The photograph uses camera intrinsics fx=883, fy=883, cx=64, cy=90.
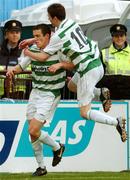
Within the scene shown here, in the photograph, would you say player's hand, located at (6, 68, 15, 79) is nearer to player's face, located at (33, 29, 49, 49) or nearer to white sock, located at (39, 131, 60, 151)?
player's face, located at (33, 29, 49, 49)

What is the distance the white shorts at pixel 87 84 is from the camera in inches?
497

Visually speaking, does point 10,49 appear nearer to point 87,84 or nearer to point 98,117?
point 87,84

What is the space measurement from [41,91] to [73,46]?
32.1 inches

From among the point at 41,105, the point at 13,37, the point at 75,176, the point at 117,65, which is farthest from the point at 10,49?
the point at 75,176

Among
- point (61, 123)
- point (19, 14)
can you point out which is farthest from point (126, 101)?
point (19, 14)

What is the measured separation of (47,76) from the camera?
12.6 meters

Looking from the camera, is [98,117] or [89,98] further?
[89,98]

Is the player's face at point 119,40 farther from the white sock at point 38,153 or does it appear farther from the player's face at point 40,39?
the white sock at point 38,153

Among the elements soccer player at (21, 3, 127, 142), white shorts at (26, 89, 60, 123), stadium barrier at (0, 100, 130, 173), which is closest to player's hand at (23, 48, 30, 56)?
soccer player at (21, 3, 127, 142)

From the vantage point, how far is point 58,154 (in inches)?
510

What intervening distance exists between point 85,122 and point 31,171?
1.16m

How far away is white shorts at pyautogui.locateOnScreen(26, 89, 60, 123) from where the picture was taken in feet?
41.3

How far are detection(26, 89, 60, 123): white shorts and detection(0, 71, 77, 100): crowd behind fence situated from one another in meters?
1.14

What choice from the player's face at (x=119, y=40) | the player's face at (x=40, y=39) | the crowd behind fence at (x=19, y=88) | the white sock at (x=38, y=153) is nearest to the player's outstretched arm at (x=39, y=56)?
the player's face at (x=40, y=39)
